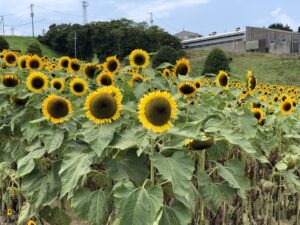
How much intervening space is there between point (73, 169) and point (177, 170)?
495 mm

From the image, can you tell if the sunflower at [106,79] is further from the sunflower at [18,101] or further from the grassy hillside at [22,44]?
the grassy hillside at [22,44]

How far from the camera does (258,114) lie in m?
3.94

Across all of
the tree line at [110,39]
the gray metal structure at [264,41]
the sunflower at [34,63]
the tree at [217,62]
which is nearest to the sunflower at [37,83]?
the sunflower at [34,63]

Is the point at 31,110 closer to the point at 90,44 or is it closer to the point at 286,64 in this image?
the point at 286,64

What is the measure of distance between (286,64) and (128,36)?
51.5ft

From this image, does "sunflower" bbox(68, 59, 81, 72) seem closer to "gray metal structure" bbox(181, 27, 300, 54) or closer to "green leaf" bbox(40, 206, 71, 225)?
"green leaf" bbox(40, 206, 71, 225)

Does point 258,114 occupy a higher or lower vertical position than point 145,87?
lower

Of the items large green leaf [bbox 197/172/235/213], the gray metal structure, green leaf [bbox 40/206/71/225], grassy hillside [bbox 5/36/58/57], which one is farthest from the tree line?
large green leaf [bbox 197/172/235/213]

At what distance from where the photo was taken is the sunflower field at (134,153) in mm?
2058

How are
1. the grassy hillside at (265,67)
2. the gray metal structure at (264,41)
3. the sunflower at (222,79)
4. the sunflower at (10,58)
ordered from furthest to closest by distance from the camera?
1. the gray metal structure at (264,41)
2. the grassy hillside at (265,67)
3. the sunflower at (10,58)
4. the sunflower at (222,79)

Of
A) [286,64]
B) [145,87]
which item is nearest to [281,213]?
[145,87]

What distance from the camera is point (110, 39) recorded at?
4391 cm

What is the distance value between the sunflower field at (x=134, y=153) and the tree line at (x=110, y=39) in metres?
37.3

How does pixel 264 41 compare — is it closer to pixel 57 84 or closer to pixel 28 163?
pixel 57 84
